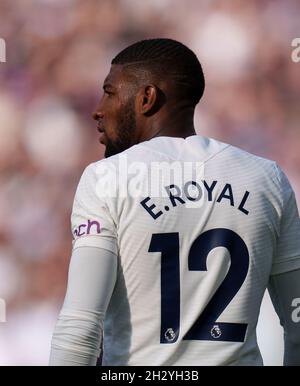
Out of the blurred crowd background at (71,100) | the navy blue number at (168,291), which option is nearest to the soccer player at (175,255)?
the navy blue number at (168,291)

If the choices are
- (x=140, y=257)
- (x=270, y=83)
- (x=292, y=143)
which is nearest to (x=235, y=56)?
(x=270, y=83)

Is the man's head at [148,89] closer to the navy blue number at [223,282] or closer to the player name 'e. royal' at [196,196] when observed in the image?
the player name 'e. royal' at [196,196]

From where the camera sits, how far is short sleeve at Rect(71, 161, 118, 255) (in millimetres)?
1429

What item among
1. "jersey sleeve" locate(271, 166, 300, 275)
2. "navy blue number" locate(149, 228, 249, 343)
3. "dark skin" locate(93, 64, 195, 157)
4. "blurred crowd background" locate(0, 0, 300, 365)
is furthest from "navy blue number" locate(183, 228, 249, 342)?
"blurred crowd background" locate(0, 0, 300, 365)

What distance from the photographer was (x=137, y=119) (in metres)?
1.68

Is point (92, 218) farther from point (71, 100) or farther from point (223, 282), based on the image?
point (71, 100)

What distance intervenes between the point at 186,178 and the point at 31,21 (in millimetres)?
4333

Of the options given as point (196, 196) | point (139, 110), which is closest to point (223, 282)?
point (196, 196)

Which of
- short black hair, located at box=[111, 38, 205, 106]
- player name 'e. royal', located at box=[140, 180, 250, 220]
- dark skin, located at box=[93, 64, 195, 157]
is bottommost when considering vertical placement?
player name 'e. royal', located at box=[140, 180, 250, 220]

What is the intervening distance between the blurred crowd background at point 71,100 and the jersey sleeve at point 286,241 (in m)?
3.30

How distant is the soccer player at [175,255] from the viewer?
4.65ft

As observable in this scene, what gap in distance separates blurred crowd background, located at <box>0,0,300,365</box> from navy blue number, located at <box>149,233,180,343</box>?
347 centimetres

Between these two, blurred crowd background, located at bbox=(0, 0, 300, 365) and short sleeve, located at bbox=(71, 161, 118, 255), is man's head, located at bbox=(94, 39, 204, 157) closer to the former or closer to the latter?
short sleeve, located at bbox=(71, 161, 118, 255)

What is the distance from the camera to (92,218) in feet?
4.75
